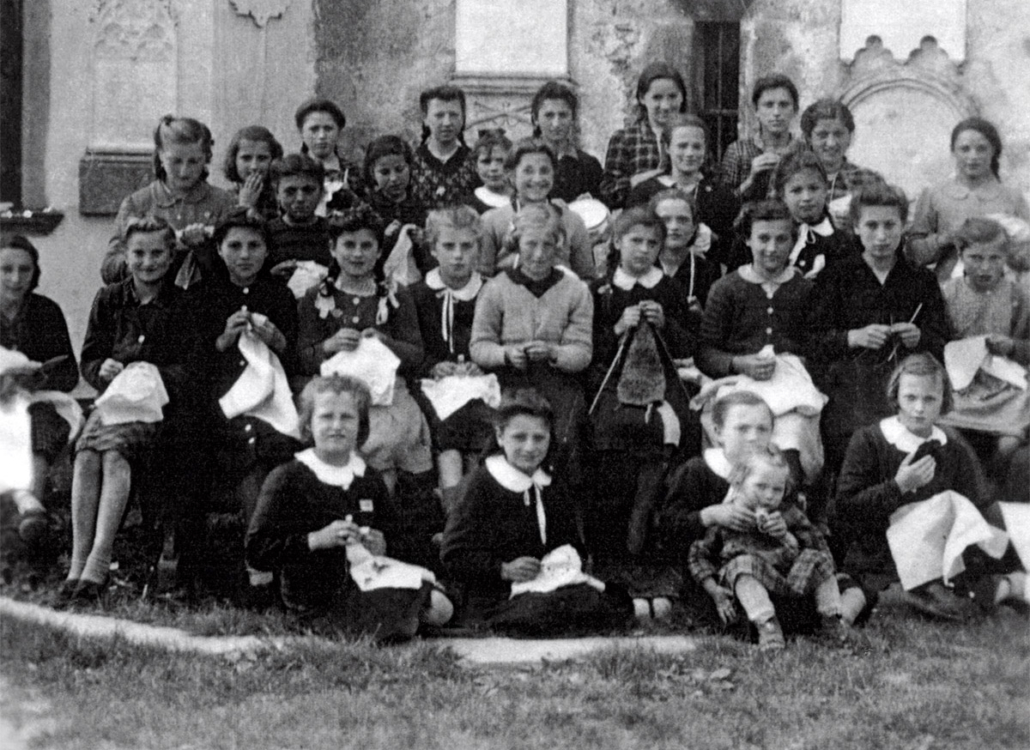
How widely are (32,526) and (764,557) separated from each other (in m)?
2.58

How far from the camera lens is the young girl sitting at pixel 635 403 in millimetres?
6629

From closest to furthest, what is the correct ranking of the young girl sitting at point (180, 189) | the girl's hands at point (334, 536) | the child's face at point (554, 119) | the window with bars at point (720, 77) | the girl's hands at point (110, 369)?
the girl's hands at point (334, 536) → the girl's hands at point (110, 369) → the young girl sitting at point (180, 189) → the child's face at point (554, 119) → the window with bars at point (720, 77)

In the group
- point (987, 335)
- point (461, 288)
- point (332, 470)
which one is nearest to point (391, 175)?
point (461, 288)

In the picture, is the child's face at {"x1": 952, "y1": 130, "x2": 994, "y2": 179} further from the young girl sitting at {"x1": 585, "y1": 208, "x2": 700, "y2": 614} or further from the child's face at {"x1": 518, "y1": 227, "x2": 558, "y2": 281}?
the child's face at {"x1": 518, "y1": 227, "x2": 558, "y2": 281}

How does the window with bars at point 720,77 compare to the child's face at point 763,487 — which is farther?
the window with bars at point 720,77

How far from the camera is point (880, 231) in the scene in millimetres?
6945

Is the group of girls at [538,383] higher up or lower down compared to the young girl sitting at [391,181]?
lower down

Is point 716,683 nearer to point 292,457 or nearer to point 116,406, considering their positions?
point 292,457

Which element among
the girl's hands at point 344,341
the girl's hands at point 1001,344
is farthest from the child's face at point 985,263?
the girl's hands at point 344,341

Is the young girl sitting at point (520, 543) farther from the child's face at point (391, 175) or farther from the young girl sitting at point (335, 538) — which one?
the child's face at point (391, 175)

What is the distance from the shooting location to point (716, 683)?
5.43 m

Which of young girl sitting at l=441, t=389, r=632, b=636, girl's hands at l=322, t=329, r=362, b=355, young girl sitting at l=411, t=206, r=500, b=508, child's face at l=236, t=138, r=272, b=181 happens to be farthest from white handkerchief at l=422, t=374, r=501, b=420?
child's face at l=236, t=138, r=272, b=181

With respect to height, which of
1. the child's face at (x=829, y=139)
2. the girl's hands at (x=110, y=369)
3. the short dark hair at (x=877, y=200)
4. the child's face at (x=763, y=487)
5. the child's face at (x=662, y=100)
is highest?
the child's face at (x=662, y=100)

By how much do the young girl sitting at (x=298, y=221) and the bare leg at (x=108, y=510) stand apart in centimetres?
105
